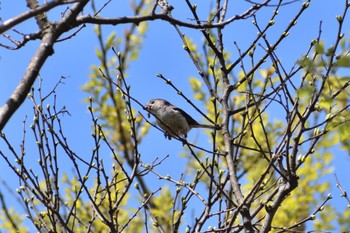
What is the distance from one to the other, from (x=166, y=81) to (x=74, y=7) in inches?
56.2

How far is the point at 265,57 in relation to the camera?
4.59 m

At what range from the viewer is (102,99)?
7062mm

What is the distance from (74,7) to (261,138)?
4.08 metres

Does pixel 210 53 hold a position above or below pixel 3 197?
above

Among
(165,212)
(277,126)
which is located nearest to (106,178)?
(165,212)

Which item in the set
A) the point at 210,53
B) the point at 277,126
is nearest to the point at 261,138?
the point at 277,126

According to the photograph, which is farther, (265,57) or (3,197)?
(265,57)

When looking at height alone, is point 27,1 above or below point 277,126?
below

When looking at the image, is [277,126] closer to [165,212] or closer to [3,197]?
[165,212]

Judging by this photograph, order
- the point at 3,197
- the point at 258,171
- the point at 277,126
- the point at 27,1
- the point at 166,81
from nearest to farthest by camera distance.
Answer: the point at 27,1 → the point at 3,197 → the point at 166,81 → the point at 258,171 → the point at 277,126

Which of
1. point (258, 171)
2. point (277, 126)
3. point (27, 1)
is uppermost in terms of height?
point (277, 126)

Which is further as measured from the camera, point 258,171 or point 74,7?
point 258,171

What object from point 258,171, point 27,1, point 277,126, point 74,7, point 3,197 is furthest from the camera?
point 277,126

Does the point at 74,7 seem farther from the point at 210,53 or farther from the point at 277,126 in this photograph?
the point at 277,126
